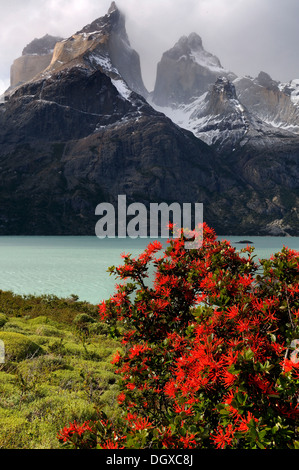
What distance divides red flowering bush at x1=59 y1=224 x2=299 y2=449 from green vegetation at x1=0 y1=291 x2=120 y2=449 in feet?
10.3

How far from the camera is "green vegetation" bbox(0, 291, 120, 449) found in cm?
676

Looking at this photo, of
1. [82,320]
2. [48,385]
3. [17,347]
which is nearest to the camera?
[48,385]

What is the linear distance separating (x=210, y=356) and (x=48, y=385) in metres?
7.76

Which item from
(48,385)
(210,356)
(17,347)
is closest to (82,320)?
(17,347)

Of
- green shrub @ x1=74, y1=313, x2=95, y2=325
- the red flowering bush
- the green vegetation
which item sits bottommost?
green shrub @ x1=74, y1=313, x2=95, y2=325

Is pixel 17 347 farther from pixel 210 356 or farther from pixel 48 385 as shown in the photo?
pixel 210 356

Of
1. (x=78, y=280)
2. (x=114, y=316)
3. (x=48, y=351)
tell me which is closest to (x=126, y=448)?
(x=114, y=316)

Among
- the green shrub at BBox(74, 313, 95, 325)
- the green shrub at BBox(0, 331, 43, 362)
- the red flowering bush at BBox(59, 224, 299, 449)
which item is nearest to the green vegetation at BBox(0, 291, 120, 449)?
the green shrub at BBox(0, 331, 43, 362)

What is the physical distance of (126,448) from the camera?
328 cm

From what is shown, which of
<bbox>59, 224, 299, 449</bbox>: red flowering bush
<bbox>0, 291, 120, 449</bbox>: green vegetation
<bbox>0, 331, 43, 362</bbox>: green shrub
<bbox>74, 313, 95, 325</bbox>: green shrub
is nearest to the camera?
<bbox>59, 224, 299, 449</bbox>: red flowering bush

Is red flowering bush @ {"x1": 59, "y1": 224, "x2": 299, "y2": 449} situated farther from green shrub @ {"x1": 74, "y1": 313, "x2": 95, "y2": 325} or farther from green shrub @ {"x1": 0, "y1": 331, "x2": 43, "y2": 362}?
green shrub @ {"x1": 74, "y1": 313, "x2": 95, "y2": 325}

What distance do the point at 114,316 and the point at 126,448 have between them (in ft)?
8.26

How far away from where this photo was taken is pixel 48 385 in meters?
9.23

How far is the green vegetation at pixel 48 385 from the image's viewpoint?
6.76 m
